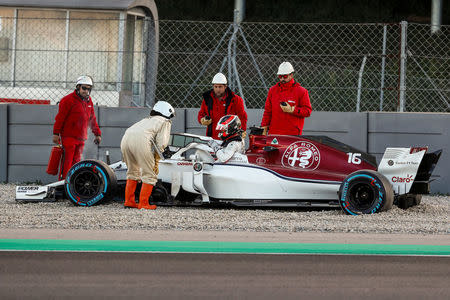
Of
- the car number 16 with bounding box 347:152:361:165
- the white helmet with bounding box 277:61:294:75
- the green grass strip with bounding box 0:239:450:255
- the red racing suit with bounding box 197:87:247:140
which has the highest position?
the white helmet with bounding box 277:61:294:75

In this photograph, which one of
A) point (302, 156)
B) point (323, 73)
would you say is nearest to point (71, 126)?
point (302, 156)

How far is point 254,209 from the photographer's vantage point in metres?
11.0

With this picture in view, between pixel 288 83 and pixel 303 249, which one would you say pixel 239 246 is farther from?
pixel 288 83

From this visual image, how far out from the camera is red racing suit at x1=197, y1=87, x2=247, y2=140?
11758mm

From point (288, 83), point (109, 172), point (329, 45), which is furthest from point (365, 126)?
point (329, 45)

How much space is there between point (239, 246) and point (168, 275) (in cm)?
165

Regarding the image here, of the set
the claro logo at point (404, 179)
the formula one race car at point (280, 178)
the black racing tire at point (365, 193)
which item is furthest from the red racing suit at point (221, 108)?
the claro logo at point (404, 179)

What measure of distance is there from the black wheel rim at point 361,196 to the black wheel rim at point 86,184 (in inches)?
120

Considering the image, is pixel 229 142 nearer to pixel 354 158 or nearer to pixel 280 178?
pixel 280 178

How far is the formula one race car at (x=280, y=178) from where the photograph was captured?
32.8ft

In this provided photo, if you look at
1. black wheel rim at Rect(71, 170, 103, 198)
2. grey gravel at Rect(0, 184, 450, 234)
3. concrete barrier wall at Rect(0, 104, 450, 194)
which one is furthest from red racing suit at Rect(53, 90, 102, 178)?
black wheel rim at Rect(71, 170, 103, 198)

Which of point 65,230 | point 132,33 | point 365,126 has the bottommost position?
point 65,230

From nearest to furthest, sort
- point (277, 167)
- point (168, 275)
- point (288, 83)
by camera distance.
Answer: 1. point (168, 275)
2. point (277, 167)
3. point (288, 83)

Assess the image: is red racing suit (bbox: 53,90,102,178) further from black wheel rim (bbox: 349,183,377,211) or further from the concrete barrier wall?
black wheel rim (bbox: 349,183,377,211)
